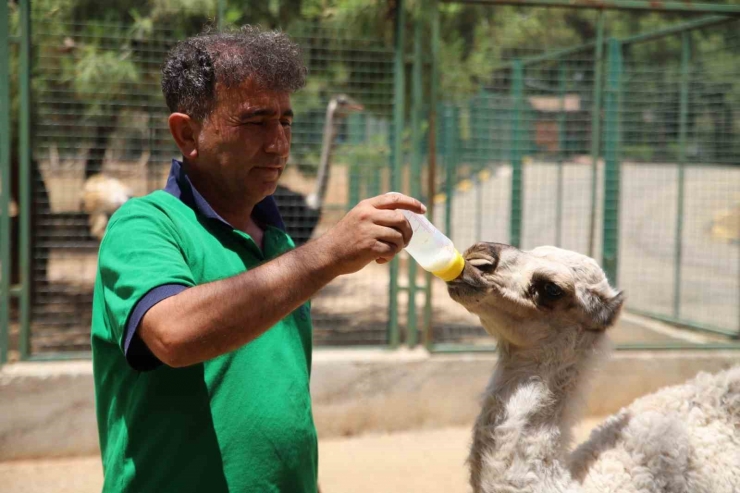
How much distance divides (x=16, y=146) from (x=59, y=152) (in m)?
1.95

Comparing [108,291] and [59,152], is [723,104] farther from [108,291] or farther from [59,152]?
[108,291]

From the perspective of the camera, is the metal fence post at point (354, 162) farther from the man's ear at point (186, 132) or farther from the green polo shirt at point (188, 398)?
the green polo shirt at point (188, 398)

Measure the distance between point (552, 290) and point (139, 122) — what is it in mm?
4563

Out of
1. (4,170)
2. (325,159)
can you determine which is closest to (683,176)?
(325,159)

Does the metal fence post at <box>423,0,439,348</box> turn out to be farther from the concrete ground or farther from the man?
the man

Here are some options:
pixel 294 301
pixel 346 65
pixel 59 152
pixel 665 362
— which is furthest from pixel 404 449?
pixel 294 301

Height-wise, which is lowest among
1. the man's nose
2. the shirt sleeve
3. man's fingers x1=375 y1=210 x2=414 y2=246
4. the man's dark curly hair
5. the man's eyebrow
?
the shirt sleeve

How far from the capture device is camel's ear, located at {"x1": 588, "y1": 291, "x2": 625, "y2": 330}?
222 centimetres

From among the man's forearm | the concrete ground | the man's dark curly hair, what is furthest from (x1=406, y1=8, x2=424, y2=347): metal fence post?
the man's forearm

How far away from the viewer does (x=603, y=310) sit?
7.32 ft

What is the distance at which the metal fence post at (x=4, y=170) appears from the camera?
4.86m

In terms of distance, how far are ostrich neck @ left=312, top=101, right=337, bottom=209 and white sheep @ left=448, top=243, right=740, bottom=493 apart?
4.04 meters

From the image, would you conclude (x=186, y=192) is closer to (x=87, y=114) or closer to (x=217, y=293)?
(x=217, y=293)

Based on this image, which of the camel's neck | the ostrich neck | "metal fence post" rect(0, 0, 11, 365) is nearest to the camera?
the camel's neck
